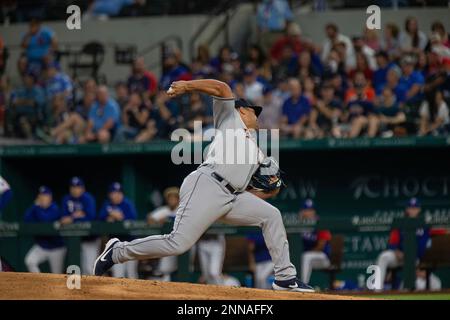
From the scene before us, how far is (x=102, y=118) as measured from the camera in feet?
45.9

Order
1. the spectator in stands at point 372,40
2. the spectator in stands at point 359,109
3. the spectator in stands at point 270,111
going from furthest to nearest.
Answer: the spectator in stands at point 372,40
the spectator in stands at point 270,111
the spectator in stands at point 359,109

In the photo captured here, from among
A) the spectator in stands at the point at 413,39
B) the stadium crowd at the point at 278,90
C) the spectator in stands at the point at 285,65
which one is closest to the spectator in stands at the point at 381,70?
the stadium crowd at the point at 278,90

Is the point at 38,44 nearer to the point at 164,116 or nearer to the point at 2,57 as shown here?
the point at 2,57

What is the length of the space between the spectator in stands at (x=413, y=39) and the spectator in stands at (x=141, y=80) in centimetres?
359

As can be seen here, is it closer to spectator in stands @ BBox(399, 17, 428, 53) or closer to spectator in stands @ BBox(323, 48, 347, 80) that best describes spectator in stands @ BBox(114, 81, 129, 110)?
spectator in stands @ BBox(323, 48, 347, 80)

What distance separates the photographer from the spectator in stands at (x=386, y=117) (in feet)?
42.2

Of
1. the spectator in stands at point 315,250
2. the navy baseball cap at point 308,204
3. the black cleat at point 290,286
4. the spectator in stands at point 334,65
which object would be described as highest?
Answer: the spectator in stands at point 334,65

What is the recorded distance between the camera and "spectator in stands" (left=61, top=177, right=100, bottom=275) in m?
12.8

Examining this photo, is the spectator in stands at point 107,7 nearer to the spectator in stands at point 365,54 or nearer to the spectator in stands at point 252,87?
the spectator in stands at point 252,87

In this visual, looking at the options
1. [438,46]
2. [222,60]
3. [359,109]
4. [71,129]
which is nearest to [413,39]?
[438,46]

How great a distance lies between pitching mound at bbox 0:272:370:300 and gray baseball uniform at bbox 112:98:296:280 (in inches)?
9.5

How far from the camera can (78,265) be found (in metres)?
12.5

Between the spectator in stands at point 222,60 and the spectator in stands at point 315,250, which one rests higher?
the spectator in stands at point 222,60
